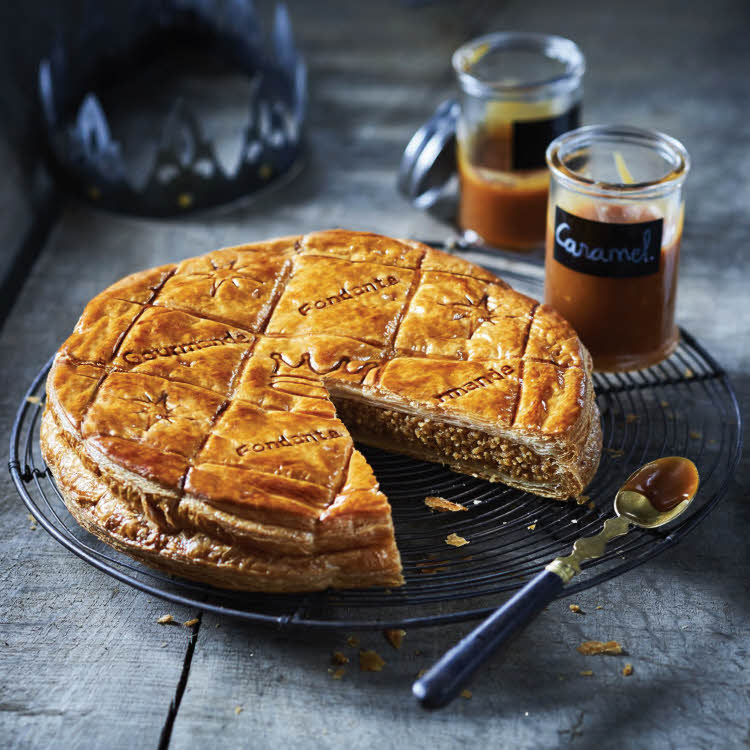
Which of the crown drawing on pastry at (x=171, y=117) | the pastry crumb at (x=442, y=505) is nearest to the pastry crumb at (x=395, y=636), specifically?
the pastry crumb at (x=442, y=505)

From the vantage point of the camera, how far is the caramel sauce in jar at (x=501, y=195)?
3.88 meters

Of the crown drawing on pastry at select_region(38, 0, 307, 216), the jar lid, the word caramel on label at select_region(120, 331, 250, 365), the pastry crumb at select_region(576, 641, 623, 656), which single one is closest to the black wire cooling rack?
the pastry crumb at select_region(576, 641, 623, 656)

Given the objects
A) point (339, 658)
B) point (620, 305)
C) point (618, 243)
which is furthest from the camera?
point (620, 305)

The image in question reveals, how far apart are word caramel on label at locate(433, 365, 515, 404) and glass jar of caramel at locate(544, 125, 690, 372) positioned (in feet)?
1.74

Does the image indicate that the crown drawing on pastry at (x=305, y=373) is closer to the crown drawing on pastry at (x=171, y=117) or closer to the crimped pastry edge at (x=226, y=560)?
the crimped pastry edge at (x=226, y=560)

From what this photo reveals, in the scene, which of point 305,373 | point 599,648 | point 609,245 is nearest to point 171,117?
point 305,373

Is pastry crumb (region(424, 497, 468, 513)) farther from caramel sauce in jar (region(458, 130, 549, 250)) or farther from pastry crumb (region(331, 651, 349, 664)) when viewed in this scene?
caramel sauce in jar (region(458, 130, 549, 250))

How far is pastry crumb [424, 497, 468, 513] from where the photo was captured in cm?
274

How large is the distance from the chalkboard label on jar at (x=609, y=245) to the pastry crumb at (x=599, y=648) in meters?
1.20

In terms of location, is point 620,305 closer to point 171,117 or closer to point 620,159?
point 620,159

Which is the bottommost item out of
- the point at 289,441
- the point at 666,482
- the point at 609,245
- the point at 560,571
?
the point at 666,482

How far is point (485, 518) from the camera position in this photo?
2.75 meters

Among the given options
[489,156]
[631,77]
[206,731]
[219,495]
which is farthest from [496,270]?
[631,77]

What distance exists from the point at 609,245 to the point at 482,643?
1.43m
